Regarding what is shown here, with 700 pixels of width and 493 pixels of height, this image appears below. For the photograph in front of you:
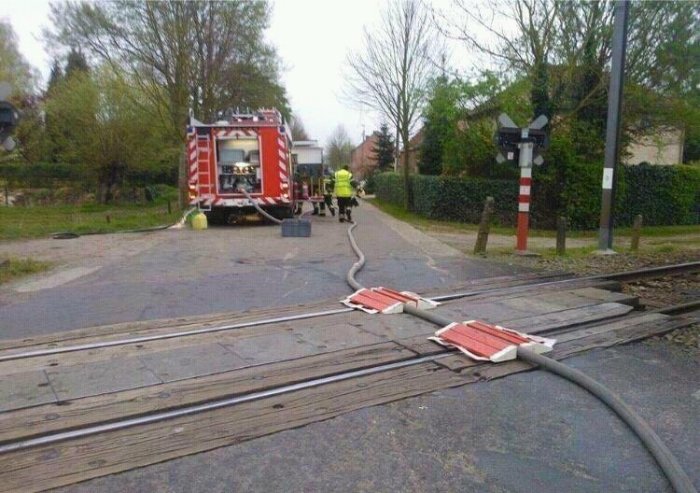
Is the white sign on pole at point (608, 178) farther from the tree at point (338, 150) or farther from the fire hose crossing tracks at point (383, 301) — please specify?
the tree at point (338, 150)

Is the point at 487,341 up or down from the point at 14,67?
down

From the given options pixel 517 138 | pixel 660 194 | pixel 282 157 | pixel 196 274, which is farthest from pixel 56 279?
pixel 660 194

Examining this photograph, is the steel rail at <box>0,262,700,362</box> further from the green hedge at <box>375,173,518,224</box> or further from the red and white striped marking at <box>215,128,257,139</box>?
the green hedge at <box>375,173,518,224</box>

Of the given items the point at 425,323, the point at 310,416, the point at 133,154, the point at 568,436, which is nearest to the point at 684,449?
the point at 568,436

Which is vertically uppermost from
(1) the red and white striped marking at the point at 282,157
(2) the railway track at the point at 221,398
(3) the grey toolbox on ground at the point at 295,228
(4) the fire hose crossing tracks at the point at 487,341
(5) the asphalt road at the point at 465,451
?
(1) the red and white striped marking at the point at 282,157

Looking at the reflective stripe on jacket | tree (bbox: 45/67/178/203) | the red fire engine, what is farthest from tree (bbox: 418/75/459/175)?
tree (bbox: 45/67/178/203)

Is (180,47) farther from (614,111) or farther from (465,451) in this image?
(465,451)

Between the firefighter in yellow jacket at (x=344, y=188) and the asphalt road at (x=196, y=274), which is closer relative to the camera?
the asphalt road at (x=196, y=274)

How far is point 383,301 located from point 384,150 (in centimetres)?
4682

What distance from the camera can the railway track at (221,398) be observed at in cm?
315

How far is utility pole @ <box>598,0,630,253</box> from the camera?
12.0 m

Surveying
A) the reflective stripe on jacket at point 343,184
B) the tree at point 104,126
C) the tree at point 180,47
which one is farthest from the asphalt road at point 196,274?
the tree at point 104,126

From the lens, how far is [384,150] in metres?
52.2

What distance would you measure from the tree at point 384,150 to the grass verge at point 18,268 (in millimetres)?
43433
